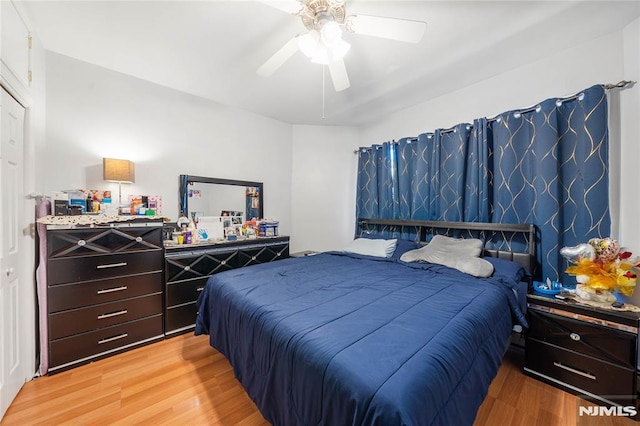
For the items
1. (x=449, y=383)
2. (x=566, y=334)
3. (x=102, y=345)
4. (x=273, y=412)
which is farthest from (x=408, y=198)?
(x=102, y=345)

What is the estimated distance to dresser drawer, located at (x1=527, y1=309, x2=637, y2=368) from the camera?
1.51m

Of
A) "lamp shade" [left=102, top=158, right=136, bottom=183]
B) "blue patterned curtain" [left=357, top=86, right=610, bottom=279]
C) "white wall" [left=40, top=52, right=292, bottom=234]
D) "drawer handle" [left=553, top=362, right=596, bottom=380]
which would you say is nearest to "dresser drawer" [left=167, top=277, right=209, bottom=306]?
"white wall" [left=40, top=52, right=292, bottom=234]

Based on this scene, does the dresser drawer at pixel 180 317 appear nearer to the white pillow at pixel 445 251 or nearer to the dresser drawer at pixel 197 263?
the dresser drawer at pixel 197 263

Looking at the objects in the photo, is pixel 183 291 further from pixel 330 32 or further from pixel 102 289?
pixel 330 32

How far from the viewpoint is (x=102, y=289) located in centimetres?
210

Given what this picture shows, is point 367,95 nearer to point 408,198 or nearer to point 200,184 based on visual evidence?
point 408,198

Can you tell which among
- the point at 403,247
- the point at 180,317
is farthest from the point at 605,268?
the point at 180,317

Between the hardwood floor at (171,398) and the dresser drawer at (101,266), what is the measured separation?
708mm

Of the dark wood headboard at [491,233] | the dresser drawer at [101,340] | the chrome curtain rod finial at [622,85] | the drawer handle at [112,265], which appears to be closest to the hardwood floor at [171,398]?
the dresser drawer at [101,340]

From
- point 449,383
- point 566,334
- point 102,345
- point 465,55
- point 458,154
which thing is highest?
point 465,55

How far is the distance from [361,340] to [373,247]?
1945 mm

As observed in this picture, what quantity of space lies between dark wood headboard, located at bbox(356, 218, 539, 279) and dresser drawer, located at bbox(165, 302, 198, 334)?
8.19ft

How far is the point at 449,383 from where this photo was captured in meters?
0.96

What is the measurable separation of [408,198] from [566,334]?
192 centimetres
